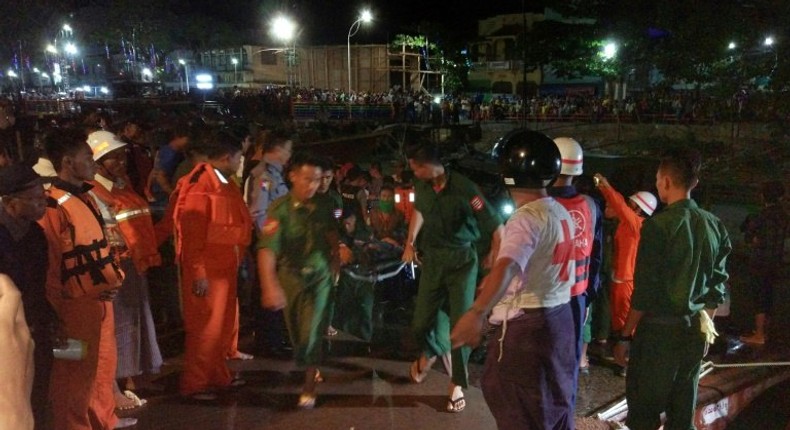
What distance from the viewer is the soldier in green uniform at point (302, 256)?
4578mm

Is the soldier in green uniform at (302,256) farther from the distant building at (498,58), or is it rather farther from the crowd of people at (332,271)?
the distant building at (498,58)

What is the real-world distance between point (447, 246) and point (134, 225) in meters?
2.34

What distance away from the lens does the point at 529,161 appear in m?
3.02

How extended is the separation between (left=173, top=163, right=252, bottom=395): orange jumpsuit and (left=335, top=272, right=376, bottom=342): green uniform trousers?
141cm

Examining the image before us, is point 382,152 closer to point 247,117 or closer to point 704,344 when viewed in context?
point 247,117

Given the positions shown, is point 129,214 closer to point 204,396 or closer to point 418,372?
point 204,396

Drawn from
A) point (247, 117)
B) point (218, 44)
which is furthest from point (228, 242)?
point (218, 44)

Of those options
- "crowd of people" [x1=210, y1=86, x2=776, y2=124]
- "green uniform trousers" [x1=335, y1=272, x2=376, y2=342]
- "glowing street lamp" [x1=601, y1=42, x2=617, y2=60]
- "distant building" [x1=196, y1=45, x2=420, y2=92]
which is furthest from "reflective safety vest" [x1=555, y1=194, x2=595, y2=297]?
"distant building" [x1=196, y1=45, x2=420, y2=92]

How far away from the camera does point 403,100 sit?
30.9 m

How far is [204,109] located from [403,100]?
35.9ft

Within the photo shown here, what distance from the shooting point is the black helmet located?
3029 millimetres

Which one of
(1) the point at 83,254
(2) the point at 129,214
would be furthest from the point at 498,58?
(1) the point at 83,254

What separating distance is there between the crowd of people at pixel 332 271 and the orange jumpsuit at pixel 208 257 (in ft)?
0.05

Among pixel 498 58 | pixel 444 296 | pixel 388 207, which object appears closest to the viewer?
pixel 444 296
